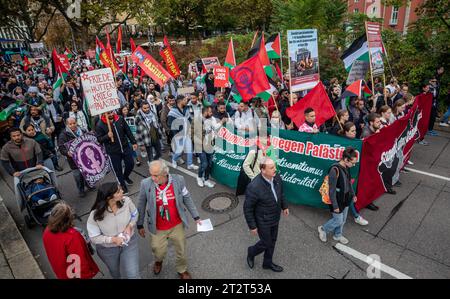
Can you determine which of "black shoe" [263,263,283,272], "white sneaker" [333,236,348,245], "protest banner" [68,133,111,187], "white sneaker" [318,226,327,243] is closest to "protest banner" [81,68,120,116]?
"protest banner" [68,133,111,187]

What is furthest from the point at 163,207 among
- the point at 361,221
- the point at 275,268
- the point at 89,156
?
the point at 361,221

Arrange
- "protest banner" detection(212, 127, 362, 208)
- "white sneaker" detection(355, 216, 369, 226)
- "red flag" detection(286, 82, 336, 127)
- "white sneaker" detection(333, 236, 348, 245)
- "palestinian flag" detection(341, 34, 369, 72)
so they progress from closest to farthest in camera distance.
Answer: "white sneaker" detection(333, 236, 348, 245) → "white sneaker" detection(355, 216, 369, 226) → "protest banner" detection(212, 127, 362, 208) → "red flag" detection(286, 82, 336, 127) → "palestinian flag" detection(341, 34, 369, 72)

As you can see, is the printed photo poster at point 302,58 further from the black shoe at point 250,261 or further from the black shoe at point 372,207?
the black shoe at point 250,261

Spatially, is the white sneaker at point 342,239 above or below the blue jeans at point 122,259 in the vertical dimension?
below

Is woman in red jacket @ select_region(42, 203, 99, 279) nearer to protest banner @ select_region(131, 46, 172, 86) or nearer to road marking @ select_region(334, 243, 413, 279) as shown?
road marking @ select_region(334, 243, 413, 279)

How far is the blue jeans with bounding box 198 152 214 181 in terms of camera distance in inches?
265

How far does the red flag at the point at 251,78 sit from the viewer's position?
6.44 meters

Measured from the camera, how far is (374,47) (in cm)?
758

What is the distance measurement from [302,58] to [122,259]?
18.8 feet

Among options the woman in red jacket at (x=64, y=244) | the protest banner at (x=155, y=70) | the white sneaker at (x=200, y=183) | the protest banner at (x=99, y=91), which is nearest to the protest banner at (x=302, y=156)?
the white sneaker at (x=200, y=183)

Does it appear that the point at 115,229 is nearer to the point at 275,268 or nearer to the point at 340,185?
the point at 275,268

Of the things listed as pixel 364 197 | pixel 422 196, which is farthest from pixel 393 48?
pixel 364 197

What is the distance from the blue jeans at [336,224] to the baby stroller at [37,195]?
4.73 meters
